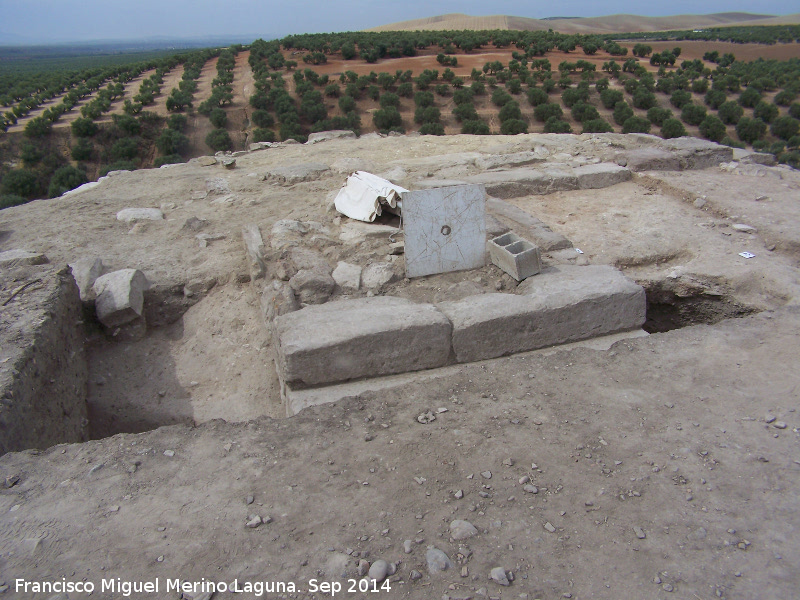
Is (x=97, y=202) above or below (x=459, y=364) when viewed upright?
above

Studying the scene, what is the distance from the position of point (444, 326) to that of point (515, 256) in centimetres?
92

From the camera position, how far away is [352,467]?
8.61 feet

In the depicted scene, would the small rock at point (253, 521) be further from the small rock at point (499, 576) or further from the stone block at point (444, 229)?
the stone block at point (444, 229)

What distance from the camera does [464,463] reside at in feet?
8.65

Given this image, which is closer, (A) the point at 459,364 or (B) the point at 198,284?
(A) the point at 459,364

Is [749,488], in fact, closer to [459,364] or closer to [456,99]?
[459,364]

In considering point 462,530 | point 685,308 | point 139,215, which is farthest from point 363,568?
point 139,215

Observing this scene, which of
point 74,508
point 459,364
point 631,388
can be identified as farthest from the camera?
point 459,364

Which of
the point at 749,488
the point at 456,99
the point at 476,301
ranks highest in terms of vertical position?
the point at 456,99

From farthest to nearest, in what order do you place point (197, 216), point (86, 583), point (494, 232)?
1. point (197, 216)
2. point (494, 232)
3. point (86, 583)

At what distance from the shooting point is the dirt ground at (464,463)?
2.07 metres

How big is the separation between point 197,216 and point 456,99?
20322mm

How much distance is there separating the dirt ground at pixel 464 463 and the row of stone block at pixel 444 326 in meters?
0.22

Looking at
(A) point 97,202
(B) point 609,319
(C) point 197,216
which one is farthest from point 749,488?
(A) point 97,202
